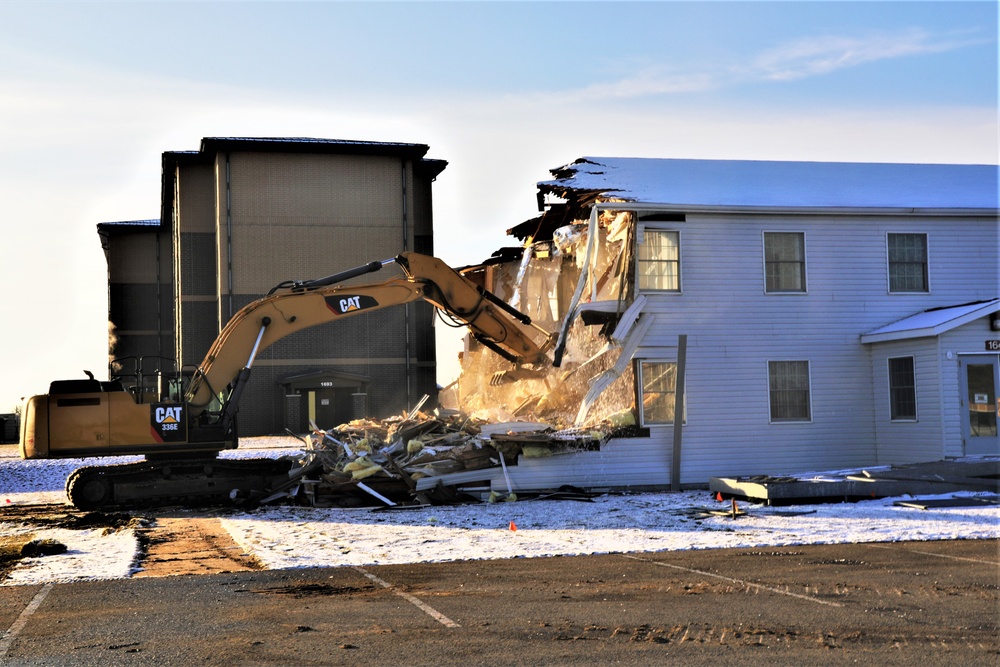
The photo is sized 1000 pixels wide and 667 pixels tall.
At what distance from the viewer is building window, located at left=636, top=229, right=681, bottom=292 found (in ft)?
76.9

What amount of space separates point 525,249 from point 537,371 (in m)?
4.93

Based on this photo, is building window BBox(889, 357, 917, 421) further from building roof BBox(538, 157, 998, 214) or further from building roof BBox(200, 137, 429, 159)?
building roof BBox(200, 137, 429, 159)

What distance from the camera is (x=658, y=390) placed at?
2323 cm

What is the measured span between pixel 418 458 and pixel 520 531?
5.61 m

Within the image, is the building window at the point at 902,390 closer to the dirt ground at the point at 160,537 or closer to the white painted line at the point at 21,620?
the dirt ground at the point at 160,537

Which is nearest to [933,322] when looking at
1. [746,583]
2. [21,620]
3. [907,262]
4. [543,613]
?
[907,262]

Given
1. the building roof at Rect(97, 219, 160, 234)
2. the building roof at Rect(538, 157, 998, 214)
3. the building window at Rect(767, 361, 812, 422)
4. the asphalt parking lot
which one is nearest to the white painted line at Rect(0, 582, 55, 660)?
the asphalt parking lot

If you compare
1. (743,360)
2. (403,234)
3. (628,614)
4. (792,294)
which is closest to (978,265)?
(792,294)

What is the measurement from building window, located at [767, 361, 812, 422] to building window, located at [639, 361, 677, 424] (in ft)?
7.48

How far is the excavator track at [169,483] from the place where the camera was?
20906 millimetres

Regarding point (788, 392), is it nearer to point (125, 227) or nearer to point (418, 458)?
point (418, 458)

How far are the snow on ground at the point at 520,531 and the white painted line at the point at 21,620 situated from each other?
2.79 feet

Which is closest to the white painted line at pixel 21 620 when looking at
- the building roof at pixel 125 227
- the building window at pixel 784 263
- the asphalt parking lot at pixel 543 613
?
the asphalt parking lot at pixel 543 613

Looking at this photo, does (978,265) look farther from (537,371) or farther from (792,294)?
(537,371)
